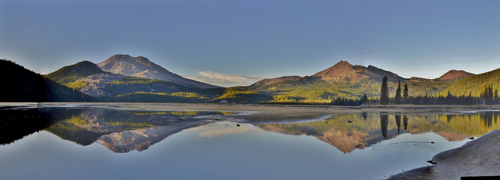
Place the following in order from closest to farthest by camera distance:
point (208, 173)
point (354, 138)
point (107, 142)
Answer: point (208, 173)
point (107, 142)
point (354, 138)

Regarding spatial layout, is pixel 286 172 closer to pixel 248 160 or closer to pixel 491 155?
pixel 248 160

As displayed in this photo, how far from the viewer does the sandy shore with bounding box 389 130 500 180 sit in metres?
18.5

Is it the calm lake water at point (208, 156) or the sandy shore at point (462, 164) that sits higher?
the sandy shore at point (462, 164)

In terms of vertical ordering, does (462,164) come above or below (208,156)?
above

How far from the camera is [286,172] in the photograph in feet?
65.6

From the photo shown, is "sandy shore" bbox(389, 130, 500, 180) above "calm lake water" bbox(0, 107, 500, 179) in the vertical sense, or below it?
above

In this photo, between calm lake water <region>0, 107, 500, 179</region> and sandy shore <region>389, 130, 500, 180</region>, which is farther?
calm lake water <region>0, 107, 500, 179</region>

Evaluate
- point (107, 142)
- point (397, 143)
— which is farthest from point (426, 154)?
point (107, 142)

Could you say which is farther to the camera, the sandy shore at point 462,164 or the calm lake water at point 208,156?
the calm lake water at point 208,156

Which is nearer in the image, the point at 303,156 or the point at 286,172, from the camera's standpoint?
the point at 286,172

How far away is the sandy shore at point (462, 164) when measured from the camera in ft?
60.7

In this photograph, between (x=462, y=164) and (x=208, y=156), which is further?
(x=208, y=156)

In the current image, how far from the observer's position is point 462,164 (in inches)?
871

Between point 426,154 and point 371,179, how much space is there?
1135cm
